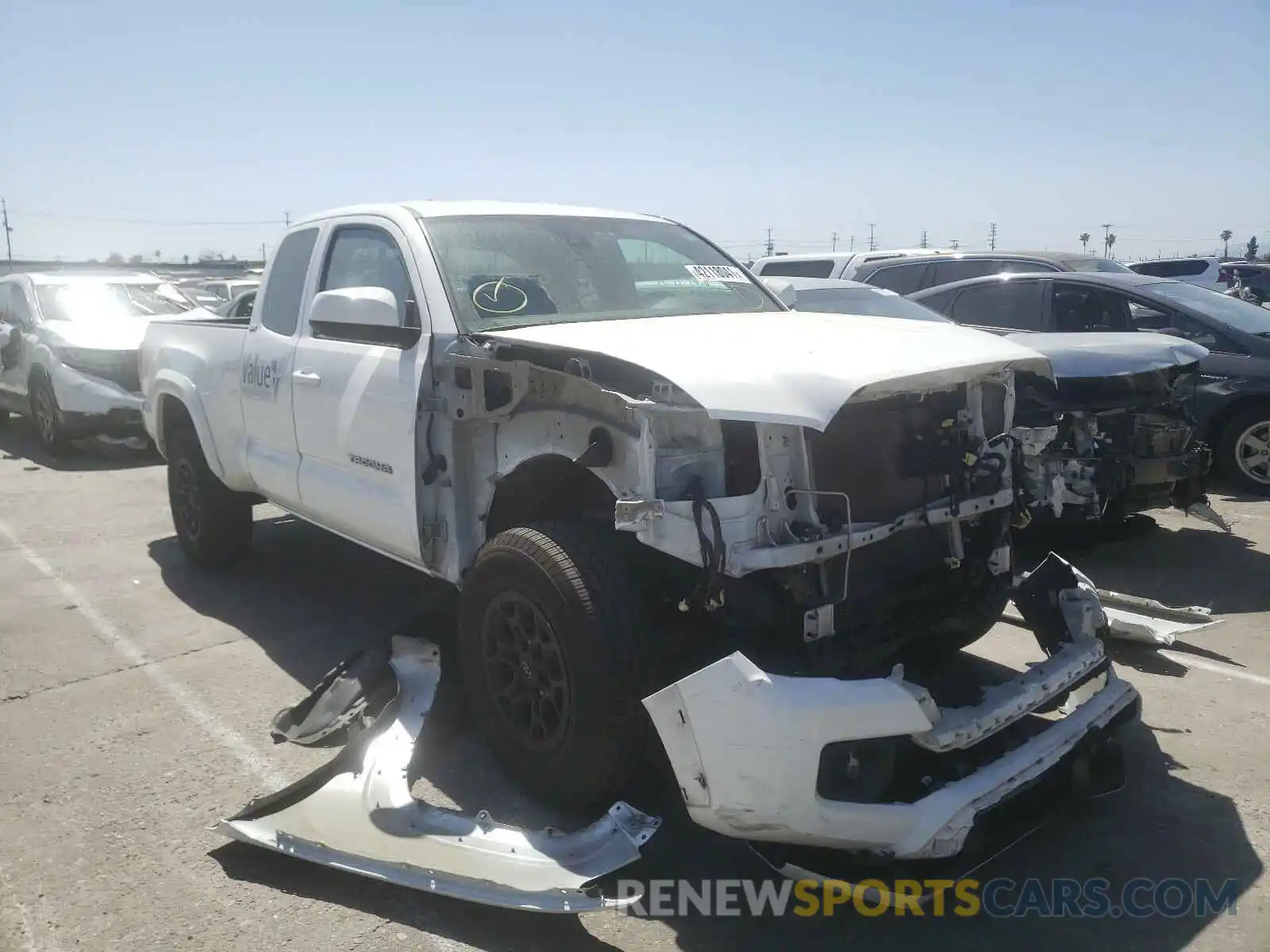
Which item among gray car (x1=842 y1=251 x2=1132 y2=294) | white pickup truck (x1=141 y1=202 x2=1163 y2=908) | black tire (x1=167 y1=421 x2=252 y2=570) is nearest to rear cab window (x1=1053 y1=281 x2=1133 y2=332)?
gray car (x1=842 y1=251 x2=1132 y2=294)

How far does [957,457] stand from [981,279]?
6.06 meters

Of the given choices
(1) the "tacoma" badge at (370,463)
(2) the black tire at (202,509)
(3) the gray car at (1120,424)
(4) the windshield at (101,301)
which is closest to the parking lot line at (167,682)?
(2) the black tire at (202,509)

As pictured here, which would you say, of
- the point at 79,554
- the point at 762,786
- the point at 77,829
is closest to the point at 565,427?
the point at 762,786

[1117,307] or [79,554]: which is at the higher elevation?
[1117,307]

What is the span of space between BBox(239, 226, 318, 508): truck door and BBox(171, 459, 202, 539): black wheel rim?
1.06m

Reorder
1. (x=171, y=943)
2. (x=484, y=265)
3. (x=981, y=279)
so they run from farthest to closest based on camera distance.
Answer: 1. (x=981, y=279)
2. (x=484, y=265)
3. (x=171, y=943)

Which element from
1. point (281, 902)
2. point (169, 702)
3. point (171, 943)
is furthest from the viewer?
point (169, 702)

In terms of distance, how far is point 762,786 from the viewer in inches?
104

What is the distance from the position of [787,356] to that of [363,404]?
1.91 m

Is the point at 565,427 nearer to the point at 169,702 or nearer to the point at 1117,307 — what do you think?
the point at 169,702

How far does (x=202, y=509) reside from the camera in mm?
6102

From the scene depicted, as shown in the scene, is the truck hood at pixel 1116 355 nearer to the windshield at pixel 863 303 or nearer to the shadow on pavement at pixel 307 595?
the windshield at pixel 863 303

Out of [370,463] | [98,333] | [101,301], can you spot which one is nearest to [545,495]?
[370,463]

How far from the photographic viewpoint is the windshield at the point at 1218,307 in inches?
318
